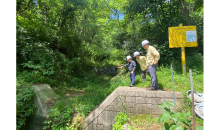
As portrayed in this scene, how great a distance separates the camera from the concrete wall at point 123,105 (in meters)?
3.18

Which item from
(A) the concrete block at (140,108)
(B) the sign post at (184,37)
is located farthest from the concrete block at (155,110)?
(B) the sign post at (184,37)

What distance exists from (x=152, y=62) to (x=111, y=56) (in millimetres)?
8487

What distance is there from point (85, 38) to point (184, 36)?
7.87m

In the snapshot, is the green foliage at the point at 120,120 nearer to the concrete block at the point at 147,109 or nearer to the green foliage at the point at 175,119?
the concrete block at the point at 147,109

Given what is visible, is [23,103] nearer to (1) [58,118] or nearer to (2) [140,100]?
(1) [58,118]

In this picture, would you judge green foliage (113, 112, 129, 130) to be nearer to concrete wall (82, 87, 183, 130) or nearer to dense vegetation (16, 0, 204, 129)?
concrete wall (82, 87, 183, 130)

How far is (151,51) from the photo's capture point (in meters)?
3.60

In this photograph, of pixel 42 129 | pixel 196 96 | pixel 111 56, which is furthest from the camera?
pixel 111 56

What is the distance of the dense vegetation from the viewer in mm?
4848

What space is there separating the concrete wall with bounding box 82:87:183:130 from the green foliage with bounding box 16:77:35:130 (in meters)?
1.78

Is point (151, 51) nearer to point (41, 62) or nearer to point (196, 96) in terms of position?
point (196, 96)

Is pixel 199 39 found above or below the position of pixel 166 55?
above

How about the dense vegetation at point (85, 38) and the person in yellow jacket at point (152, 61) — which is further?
the dense vegetation at point (85, 38)
